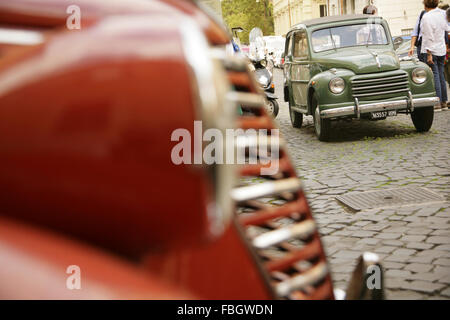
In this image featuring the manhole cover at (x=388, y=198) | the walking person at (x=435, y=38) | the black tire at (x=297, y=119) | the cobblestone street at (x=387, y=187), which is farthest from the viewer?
the black tire at (x=297, y=119)

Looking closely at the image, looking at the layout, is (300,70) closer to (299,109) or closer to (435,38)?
(299,109)

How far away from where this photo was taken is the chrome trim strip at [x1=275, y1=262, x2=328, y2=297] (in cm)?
109

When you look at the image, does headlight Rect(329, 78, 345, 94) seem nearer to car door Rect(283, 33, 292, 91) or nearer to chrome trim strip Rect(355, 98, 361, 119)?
chrome trim strip Rect(355, 98, 361, 119)

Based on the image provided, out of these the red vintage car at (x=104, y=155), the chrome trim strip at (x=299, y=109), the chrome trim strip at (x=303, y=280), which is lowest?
the chrome trim strip at (x=303, y=280)

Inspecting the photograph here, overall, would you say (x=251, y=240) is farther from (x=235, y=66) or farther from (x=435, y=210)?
(x=435, y=210)

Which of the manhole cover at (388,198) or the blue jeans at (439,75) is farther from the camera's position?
the blue jeans at (439,75)

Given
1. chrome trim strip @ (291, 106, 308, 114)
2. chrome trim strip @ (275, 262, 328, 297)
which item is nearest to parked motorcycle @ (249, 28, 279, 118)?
chrome trim strip @ (291, 106, 308, 114)

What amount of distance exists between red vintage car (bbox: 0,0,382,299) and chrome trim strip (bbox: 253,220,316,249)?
387 millimetres

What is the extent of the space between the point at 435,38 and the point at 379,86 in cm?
266

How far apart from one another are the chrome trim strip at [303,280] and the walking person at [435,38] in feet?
32.5

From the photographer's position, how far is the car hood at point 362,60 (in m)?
8.70

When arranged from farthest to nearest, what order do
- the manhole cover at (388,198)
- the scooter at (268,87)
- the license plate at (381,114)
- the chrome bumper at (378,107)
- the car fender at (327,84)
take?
the scooter at (268,87) → the license plate at (381,114) → the car fender at (327,84) → the chrome bumper at (378,107) → the manhole cover at (388,198)

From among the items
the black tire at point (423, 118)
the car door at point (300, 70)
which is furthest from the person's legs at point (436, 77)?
the car door at point (300, 70)

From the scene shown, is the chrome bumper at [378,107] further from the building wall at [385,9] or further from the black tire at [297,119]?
the building wall at [385,9]
